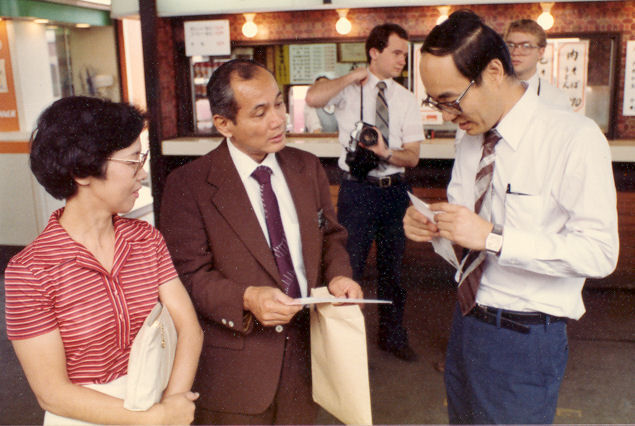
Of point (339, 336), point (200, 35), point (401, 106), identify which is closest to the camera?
point (339, 336)

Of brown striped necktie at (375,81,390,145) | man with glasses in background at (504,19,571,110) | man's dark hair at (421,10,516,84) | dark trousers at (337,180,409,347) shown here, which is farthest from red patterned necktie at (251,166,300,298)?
man with glasses in background at (504,19,571,110)

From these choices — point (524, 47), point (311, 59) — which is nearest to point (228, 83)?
point (524, 47)

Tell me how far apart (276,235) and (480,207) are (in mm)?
590

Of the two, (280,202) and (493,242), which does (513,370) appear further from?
(280,202)

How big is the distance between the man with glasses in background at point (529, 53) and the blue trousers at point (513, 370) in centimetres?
203

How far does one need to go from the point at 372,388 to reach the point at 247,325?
176 cm

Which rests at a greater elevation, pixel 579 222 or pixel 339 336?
pixel 579 222

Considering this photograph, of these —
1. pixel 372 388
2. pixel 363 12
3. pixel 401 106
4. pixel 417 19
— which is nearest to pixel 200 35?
pixel 363 12

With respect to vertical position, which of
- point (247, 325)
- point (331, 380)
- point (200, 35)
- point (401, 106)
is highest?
point (200, 35)

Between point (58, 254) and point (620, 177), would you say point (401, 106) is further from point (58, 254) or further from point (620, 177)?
point (58, 254)

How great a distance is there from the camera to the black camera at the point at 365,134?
3.19 meters

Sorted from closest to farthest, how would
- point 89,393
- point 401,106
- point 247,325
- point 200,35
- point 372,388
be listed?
point 89,393 → point 247,325 → point 372,388 → point 401,106 → point 200,35

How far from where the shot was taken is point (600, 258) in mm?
1348

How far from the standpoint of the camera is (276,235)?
1.67 m
